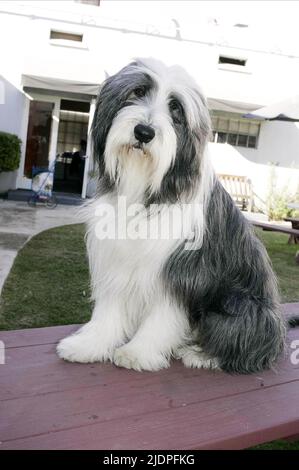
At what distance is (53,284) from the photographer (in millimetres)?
4758

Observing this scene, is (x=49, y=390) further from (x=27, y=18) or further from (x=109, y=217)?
(x=27, y=18)

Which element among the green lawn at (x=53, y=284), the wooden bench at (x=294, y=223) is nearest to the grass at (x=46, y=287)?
the green lawn at (x=53, y=284)

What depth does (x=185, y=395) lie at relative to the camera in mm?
1740

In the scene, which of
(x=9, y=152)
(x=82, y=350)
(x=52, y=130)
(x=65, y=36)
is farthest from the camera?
(x=52, y=130)

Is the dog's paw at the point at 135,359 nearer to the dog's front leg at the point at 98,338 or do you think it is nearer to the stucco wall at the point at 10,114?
the dog's front leg at the point at 98,338

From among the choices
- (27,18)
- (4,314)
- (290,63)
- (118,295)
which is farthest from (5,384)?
(290,63)

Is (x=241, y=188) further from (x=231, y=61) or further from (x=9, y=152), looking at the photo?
(x=9, y=152)

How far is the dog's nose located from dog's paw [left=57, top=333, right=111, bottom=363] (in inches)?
33.8

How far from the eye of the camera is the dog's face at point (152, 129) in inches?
66.3

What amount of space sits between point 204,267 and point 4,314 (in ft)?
7.84

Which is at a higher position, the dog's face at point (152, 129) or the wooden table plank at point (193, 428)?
the dog's face at point (152, 129)

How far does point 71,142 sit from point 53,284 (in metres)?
9.57

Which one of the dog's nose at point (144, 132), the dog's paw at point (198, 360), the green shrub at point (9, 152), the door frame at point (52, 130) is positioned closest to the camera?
the dog's nose at point (144, 132)

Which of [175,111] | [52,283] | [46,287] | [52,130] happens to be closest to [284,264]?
[52,283]
